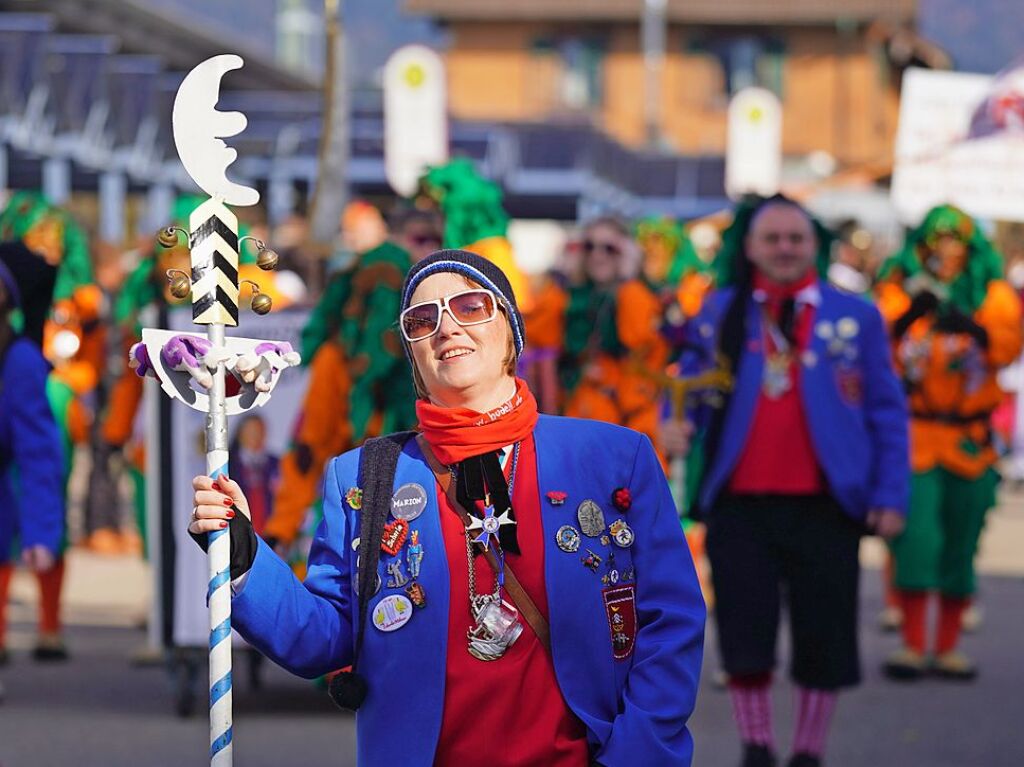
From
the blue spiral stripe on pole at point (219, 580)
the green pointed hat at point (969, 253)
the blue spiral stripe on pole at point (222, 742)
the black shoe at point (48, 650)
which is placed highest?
the green pointed hat at point (969, 253)

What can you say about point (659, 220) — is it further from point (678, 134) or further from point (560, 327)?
point (678, 134)

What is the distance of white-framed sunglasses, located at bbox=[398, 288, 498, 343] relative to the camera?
Answer: 166 inches

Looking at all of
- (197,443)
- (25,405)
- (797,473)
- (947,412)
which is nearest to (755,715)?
(797,473)

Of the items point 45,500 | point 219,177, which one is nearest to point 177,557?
point 45,500

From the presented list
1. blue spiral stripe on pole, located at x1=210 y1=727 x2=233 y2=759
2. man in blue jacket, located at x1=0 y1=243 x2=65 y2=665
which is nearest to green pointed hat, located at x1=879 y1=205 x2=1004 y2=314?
man in blue jacket, located at x1=0 y1=243 x2=65 y2=665

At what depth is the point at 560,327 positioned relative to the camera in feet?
32.7

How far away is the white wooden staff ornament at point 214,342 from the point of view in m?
3.98

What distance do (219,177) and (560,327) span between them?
5.85m

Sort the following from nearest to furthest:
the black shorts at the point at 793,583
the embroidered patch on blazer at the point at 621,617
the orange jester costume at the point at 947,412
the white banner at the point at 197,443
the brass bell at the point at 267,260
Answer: the brass bell at the point at 267,260, the embroidered patch on blazer at the point at 621,617, the black shorts at the point at 793,583, the white banner at the point at 197,443, the orange jester costume at the point at 947,412

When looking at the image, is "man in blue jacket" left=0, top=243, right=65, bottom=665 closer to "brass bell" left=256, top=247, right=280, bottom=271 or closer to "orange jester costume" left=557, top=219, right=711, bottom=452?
"orange jester costume" left=557, top=219, right=711, bottom=452

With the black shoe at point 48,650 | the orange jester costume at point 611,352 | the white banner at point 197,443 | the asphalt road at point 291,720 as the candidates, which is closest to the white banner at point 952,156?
the orange jester costume at point 611,352

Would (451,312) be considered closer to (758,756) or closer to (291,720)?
(758,756)

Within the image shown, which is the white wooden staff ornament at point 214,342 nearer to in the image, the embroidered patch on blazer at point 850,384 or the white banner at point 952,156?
the embroidered patch on blazer at point 850,384

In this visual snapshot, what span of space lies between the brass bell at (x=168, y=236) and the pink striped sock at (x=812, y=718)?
395 cm
